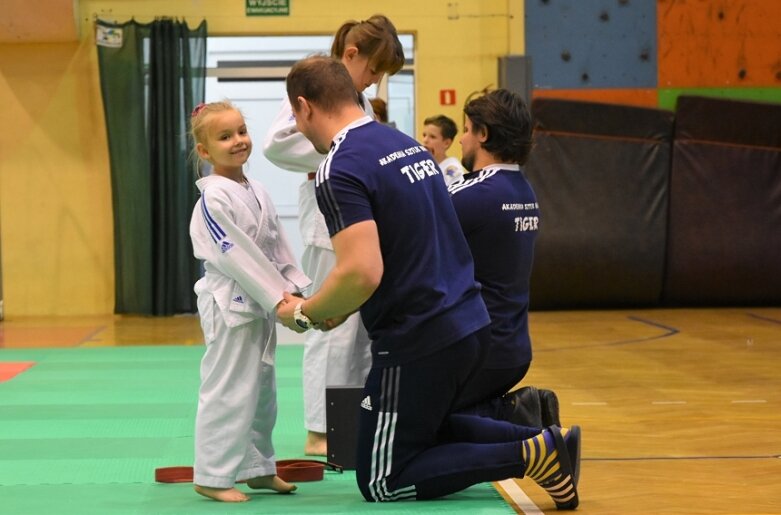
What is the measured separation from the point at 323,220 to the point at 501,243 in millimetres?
749

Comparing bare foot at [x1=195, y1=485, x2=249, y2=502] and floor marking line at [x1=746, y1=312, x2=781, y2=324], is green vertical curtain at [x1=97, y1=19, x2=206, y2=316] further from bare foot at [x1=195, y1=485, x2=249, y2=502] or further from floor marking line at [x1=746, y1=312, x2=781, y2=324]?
bare foot at [x1=195, y1=485, x2=249, y2=502]

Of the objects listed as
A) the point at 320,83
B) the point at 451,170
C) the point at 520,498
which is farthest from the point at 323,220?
the point at 451,170

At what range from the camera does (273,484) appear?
376 centimetres

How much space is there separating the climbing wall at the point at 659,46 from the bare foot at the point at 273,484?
8421 millimetres

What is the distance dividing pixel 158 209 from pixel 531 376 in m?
5.93

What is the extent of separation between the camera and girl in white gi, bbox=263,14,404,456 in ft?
13.6

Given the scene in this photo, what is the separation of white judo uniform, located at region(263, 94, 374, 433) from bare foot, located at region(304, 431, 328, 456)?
67 millimetres

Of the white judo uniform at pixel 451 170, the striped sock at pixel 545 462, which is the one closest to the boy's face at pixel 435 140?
the white judo uniform at pixel 451 170

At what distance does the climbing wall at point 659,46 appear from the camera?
11500 mm

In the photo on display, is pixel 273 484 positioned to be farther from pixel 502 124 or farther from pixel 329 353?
pixel 502 124

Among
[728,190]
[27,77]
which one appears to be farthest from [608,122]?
[27,77]

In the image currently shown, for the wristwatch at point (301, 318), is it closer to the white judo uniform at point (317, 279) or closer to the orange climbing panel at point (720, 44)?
the white judo uniform at point (317, 279)

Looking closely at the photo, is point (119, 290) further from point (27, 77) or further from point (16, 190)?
point (27, 77)

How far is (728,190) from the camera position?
36.6 feet
